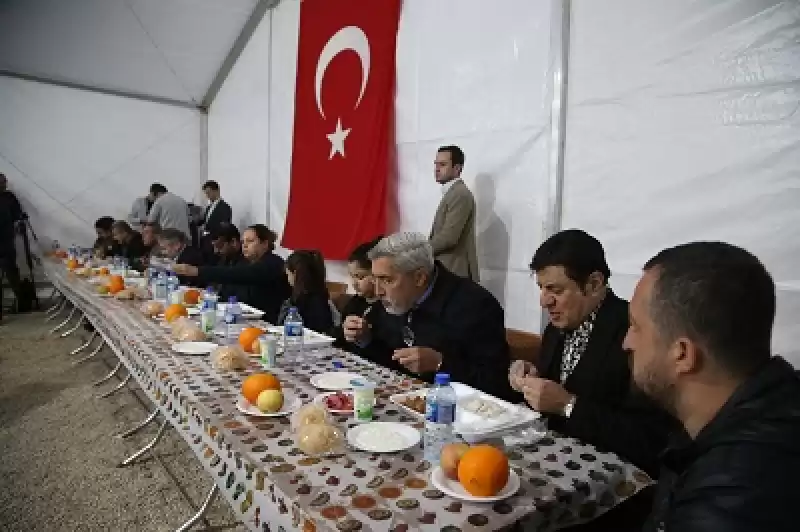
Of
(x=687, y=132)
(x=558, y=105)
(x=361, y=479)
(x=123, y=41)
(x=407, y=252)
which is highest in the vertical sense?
(x=123, y=41)

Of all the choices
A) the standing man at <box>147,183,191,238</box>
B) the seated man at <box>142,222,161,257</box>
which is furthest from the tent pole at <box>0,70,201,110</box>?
the seated man at <box>142,222,161,257</box>

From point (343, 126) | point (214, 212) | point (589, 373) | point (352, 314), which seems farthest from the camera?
point (214, 212)

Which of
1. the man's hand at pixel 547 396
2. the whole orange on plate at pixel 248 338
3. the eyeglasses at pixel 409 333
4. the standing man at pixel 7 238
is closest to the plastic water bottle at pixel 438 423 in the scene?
the man's hand at pixel 547 396

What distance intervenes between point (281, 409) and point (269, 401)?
5 cm

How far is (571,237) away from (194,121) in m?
8.17

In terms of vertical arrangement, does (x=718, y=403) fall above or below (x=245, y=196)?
below

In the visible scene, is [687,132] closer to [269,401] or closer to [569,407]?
[569,407]

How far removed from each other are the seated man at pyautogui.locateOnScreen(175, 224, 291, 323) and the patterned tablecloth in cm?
180

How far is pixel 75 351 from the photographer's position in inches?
186

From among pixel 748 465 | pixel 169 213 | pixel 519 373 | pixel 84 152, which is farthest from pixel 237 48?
pixel 748 465

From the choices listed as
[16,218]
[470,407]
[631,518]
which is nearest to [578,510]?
[631,518]

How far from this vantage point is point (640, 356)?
0.88 m

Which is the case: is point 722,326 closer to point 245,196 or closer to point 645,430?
point 645,430

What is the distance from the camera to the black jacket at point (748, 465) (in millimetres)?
647
